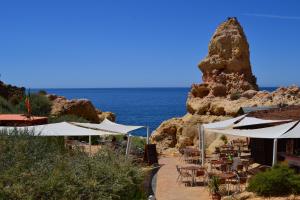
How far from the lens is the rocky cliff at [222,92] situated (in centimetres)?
3189

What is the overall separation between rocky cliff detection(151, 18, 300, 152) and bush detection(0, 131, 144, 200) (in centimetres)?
1721

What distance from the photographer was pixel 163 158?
2364 centimetres

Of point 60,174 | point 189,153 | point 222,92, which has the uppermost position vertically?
point 222,92

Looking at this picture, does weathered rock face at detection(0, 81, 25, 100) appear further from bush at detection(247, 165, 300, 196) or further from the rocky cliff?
bush at detection(247, 165, 300, 196)

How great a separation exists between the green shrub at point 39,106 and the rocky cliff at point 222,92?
761 cm

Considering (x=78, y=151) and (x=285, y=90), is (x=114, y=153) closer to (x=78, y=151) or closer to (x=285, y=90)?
(x=78, y=151)

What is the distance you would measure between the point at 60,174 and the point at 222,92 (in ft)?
99.7

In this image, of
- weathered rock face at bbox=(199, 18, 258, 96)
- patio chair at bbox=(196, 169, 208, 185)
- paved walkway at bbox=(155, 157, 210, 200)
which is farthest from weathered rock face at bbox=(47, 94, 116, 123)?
patio chair at bbox=(196, 169, 208, 185)

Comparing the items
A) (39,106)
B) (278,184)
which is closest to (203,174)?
(278,184)

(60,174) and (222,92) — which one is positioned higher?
(222,92)

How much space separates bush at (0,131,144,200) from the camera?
9.03 metres

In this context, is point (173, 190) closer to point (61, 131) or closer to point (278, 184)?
point (278, 184)

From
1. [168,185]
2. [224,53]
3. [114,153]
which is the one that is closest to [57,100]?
[224,53]

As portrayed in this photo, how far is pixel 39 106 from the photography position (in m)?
33.8
